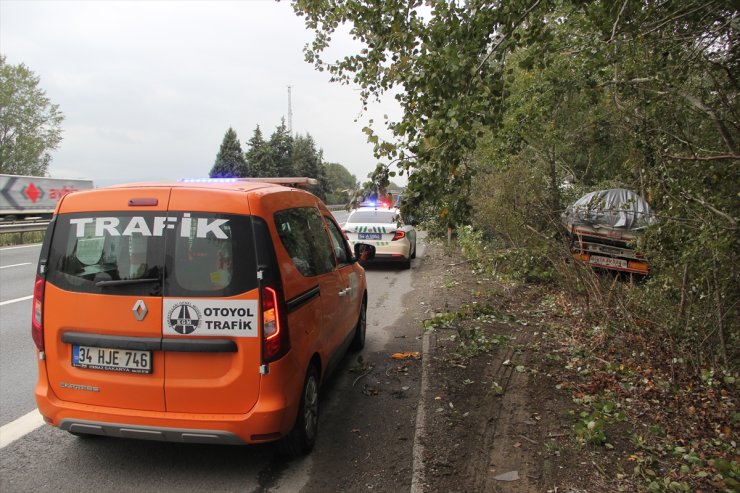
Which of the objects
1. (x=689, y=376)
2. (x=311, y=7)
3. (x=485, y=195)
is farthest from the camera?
(x=485, y=195)

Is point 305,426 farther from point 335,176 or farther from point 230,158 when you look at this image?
point 335,176

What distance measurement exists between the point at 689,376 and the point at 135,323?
4330 millimetres

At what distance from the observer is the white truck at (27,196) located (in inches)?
1077

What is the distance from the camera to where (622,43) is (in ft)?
18.3

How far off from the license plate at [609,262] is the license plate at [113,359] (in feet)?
23.1

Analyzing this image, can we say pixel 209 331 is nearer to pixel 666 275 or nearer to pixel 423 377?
pixel 423 377

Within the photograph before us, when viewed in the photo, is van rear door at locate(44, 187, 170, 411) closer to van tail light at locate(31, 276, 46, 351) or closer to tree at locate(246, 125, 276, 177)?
van tail light at locate(31, 276, 46, 351)

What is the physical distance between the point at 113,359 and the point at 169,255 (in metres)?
0.74

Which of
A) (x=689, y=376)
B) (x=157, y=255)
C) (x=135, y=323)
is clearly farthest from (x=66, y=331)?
(x=689, y=376)

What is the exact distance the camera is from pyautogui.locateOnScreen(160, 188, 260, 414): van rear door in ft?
10.1

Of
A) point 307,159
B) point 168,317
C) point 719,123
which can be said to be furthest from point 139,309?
point 307,159

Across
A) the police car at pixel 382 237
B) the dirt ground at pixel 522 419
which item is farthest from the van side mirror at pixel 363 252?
the police car at pixel 382 237

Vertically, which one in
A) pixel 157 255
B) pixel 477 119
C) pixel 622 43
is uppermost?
pixel 622 43

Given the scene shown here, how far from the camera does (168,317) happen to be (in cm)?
311
